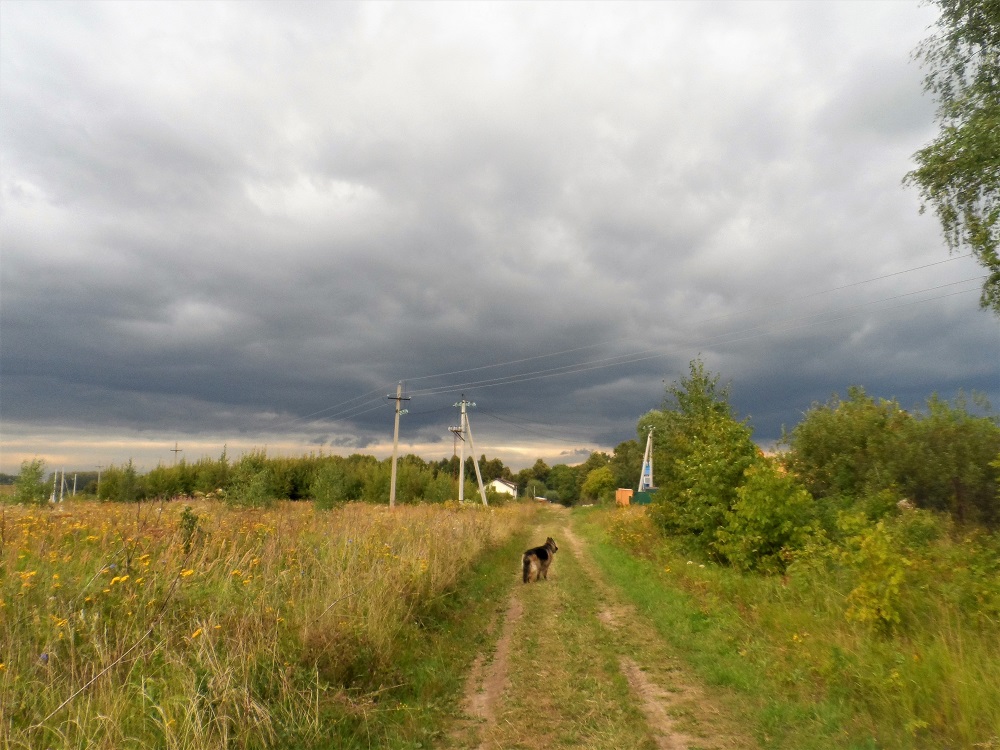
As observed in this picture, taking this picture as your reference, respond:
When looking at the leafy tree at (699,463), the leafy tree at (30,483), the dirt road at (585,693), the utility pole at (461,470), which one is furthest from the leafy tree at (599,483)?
the dirt road at (585,693)

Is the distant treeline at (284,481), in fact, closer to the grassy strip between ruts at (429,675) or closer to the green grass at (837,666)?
the grassy strip between ruts at (429,675)

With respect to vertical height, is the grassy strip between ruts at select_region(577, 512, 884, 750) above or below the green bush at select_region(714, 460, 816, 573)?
below

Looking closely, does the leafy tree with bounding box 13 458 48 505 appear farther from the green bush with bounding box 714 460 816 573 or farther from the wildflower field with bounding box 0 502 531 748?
the green bush with bounding box 714 460 816 573

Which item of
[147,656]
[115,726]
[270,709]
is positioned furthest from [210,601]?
[115,726]

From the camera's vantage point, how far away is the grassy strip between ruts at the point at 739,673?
5129 millimetres

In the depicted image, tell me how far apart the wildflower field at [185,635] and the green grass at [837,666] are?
3.93m

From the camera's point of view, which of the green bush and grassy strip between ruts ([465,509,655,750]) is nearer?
grassy strip between ruts ([465,509,655,750])

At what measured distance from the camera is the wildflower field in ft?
12.9

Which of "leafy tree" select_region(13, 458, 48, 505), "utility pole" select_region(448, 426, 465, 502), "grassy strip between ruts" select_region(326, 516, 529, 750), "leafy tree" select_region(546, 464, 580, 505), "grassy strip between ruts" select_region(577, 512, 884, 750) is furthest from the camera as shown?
"leafy tree" select_region(546, 464, 580, 505)

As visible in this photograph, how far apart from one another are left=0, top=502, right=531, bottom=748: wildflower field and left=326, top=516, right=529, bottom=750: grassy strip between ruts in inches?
5.0

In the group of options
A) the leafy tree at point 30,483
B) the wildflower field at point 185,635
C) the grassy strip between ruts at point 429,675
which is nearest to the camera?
the wildflower field at point 185,635

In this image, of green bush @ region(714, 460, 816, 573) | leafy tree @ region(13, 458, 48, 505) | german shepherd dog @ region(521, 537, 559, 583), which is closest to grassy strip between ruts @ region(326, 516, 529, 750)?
german shepherd dog @ region(521, 537, 559, 583)

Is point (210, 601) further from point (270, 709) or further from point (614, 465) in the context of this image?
point (614, 465)

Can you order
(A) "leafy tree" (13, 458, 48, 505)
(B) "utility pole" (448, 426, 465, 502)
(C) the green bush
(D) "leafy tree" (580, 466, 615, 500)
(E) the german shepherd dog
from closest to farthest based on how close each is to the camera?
(C) the green bush, (E) the german shepherd dog, (A) "leafy tree" (13, 458, 48, 505), (B) "utility pole" (448, 426, 465, 502), (D) "leafy tree" (580, 466, 615, 500)
